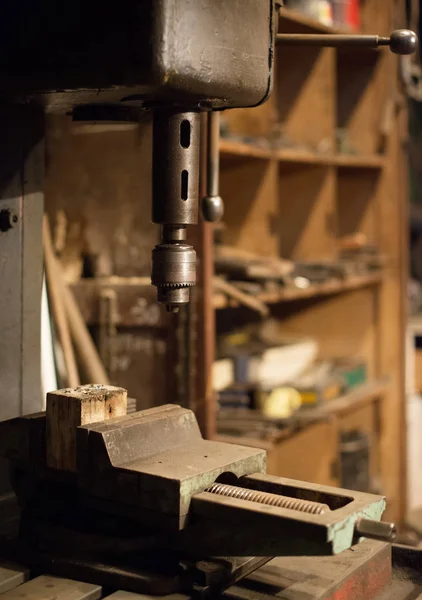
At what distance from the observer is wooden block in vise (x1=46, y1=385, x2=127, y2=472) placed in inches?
43.9

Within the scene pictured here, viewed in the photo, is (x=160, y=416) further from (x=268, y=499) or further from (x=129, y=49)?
(x=129, y=49)

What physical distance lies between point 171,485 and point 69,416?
191 mm

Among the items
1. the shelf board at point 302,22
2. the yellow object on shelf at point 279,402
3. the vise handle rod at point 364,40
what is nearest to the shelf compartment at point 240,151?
the shelf board at point 302,22

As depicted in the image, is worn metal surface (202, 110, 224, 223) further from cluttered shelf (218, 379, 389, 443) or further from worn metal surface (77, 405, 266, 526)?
cluttered shelf (218, 379, 389, 443)

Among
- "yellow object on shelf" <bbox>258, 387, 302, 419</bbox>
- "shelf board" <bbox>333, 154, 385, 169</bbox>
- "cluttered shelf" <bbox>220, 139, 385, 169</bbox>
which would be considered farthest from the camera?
"shelf board" <bbox>333, 154, 385, 169</bbox>

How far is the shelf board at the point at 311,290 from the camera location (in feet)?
7.78

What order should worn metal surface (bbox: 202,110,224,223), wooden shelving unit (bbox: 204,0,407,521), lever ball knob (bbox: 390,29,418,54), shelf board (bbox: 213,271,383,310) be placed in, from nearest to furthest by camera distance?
lever ball knob (bbox: 390,29,418,54)
worn metal surface (bbox: 202,110,224,223)
shelf board (bbox: 213,271,383,310)
wooden shelving unit (bbox: 204,0,407,521)

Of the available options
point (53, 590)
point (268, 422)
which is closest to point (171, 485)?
point (53, 590)

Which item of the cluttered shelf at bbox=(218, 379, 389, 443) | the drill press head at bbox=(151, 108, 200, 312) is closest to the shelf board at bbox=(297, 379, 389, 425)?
the cluttered shelf at bbox=(218, 379, 389, 443)

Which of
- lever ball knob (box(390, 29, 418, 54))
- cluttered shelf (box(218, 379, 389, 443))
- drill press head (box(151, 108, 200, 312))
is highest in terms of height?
lever ball knob (box(390, 29, 418, 54))

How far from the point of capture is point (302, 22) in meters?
2.64

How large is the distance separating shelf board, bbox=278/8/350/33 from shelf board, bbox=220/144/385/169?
38 centimetres

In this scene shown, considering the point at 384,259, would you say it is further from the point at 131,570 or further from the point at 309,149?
the point at 131,570

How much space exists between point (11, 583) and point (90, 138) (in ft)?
4.90
